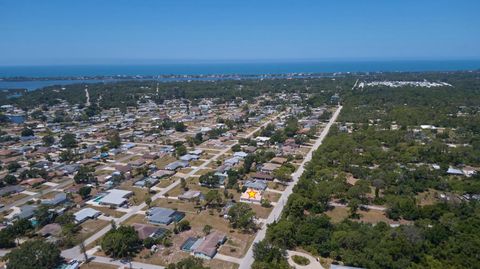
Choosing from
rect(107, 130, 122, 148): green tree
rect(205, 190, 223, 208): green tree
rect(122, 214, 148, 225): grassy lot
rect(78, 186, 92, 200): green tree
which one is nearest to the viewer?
rect(122, 214, 148, 225): grassy lot

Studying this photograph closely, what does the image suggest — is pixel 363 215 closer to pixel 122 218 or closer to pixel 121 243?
pixel 121 243

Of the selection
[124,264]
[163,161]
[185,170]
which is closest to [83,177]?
[163,161]

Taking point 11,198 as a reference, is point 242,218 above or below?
above

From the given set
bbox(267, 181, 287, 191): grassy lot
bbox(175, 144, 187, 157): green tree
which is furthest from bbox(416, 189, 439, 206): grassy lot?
bbox(175, 144, 187, 157): green tree

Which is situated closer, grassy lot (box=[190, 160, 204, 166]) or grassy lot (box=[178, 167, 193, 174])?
grassy lot (box=[178, 167, 193, 174])

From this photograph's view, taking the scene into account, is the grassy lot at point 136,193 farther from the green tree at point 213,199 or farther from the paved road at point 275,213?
the paved road at point 275,213

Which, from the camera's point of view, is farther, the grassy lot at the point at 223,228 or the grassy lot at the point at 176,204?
the grassy lot at the point at 176,204

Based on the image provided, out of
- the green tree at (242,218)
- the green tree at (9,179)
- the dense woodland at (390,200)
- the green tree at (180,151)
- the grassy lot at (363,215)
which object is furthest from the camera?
the green tree at (180,151)

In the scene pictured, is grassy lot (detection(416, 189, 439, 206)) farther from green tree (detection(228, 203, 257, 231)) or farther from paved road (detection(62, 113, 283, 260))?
paved road (detection(62, 113, 283, 260))

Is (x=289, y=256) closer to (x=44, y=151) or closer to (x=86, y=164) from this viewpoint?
(x=86, y=164)

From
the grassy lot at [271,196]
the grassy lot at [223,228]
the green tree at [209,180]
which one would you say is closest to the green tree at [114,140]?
the green tree at [209,180]

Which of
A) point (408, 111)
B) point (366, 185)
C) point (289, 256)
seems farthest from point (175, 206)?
point (408, 111)
